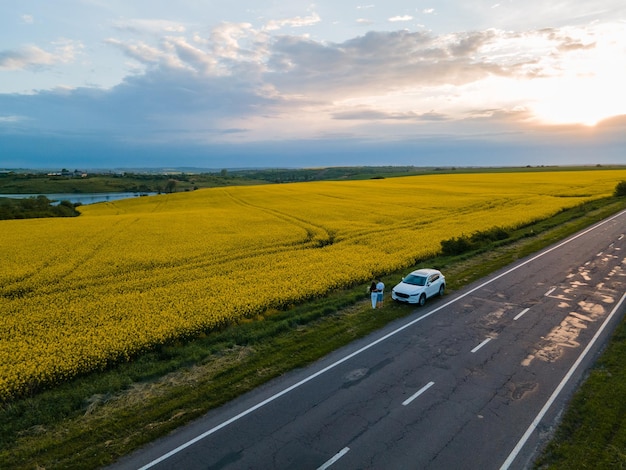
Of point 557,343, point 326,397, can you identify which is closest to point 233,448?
point 326,397

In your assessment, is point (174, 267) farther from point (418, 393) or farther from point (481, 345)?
point (481, 345)

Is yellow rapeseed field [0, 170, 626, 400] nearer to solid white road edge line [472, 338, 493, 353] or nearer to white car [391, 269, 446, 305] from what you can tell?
white car [391, 269, 446, 305]

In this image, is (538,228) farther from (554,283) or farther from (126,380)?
(126,380)

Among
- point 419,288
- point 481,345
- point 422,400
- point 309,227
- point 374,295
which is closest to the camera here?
point 422,400

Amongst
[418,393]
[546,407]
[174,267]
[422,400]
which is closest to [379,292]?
[418,393]


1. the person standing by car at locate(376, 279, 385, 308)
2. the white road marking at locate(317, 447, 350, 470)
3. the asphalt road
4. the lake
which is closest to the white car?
the person standing by car at locate(376, 279, 385, 308)

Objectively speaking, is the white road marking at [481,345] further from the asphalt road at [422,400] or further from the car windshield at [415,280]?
the car windshield at [415,280]

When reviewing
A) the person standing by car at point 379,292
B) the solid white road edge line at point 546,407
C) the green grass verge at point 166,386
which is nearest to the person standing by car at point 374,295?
the person standing by car at point 379,292
